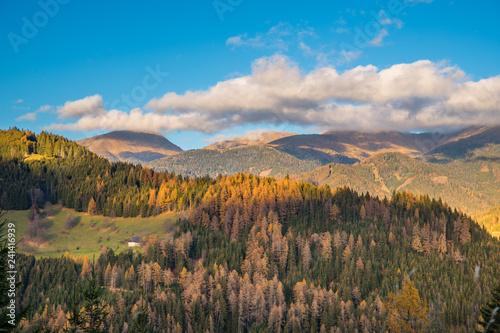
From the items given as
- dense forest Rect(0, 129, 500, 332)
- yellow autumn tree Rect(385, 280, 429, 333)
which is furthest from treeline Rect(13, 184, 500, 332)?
yellow autumn tree Rect(385, 280, 429, 333)

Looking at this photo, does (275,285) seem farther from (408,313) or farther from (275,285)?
(408,313)

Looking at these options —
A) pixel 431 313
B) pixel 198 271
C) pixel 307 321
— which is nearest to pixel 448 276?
pixel 431 313

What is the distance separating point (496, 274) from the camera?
17700cm

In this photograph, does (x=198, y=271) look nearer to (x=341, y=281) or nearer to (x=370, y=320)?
(x=341, y=281)

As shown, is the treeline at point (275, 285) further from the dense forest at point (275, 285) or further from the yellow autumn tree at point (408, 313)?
the yellow autumn tree at point (408, 313)

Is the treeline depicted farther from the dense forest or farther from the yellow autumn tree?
the yellow autumn tree

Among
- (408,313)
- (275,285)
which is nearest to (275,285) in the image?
(275,285)

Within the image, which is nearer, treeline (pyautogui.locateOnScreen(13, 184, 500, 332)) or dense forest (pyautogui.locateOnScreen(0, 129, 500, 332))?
dense forest (pyautogui.locateOnScreen(0, 129, 500, 332))

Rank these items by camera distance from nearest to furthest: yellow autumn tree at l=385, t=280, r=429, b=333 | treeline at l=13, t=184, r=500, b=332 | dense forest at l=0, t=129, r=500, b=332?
yellow autumn tree at l=385, t=280, r=429, b=333 < dense forest at l=0, t=129, r=500, b=332 < treeline at l=13, t=184, r=500, b=332

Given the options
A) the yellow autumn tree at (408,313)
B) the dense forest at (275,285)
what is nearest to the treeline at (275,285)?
the dense forest at (275,285)

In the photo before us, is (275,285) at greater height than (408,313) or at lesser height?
lesser

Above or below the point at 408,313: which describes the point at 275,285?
below

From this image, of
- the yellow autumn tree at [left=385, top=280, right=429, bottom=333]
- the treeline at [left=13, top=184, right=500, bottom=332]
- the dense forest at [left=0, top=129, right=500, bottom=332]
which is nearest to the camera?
the yellow autumn tree at [left=385, top=280, right=429, bottom=333]

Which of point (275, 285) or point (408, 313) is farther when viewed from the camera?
point (275, 285)
